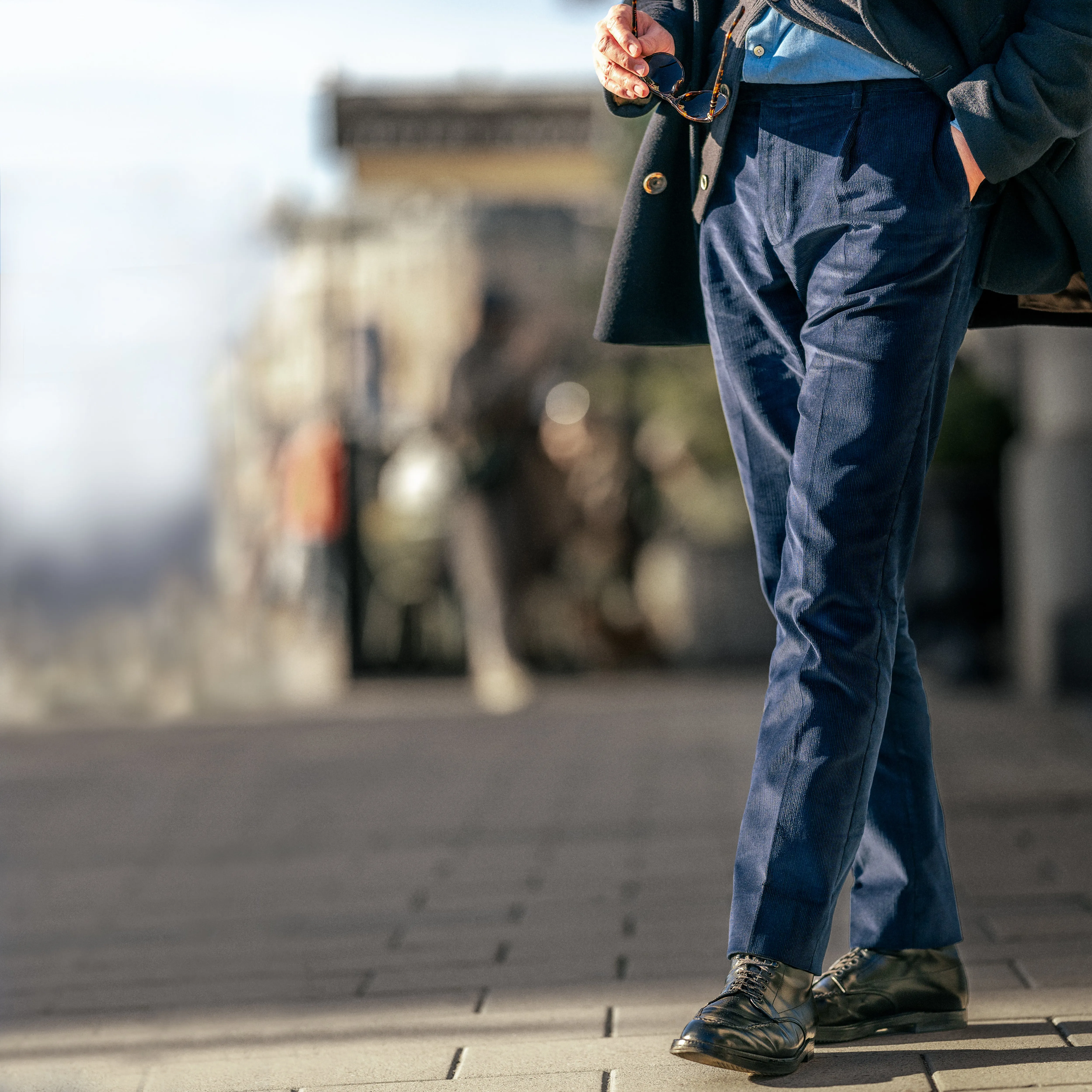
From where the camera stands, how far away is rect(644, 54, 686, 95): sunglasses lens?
7.75ft

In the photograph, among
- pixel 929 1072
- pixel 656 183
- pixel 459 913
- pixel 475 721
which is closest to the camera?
pixel 929 1072

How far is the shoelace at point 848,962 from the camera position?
2324 mm

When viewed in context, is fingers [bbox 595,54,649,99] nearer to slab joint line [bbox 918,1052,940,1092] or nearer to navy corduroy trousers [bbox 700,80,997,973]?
navy corduroy trousers [bbox 700,80,997,973]

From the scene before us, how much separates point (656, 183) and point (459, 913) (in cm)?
185

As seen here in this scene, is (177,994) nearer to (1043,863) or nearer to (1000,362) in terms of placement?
(1043,863)

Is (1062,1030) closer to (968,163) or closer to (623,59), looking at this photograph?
(968,163)

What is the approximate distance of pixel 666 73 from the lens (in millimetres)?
2369

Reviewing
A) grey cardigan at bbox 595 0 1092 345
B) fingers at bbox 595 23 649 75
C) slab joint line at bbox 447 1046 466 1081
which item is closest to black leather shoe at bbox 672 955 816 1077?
slab joint line at bbox 447 1046 466 1081

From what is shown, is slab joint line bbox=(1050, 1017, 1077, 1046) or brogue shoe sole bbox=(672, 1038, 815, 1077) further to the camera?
slab joint line bbox=(1050, 1017, 1077, 1046)

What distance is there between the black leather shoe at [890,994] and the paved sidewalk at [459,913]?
0.10 ft

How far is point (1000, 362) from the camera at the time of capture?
8.59 meters

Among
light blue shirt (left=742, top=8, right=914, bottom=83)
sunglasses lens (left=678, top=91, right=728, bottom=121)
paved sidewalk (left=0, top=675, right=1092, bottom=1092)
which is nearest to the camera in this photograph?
light blue shirt (left=742, top=8, right=914, bottom=83)

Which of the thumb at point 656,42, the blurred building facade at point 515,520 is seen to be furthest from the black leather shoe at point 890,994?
the blurred building facade at point 515,520

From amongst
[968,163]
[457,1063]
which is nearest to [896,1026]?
[457,1063]
